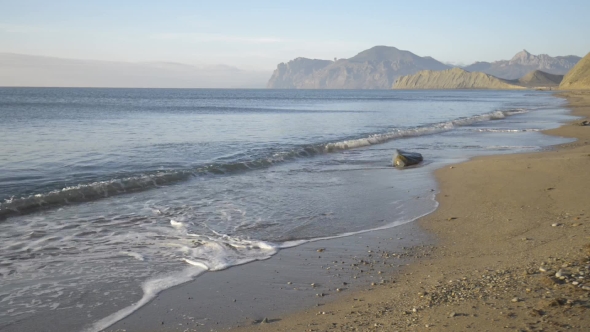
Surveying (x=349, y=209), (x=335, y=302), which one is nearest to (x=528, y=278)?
(x=335, y=302)

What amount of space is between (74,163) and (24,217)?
646cm

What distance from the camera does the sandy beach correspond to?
14.8ft

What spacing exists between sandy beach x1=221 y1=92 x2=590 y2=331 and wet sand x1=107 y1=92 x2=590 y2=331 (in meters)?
0.01

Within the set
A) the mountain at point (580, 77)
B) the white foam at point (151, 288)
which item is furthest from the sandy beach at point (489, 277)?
the mountain at point (580, 77)

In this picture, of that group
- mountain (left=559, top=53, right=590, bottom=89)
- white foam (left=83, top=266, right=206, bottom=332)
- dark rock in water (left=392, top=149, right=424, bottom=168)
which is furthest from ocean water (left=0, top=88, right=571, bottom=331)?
mountain (left=559, top=53, right=590, bottom=89)

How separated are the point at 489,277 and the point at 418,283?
0.78m

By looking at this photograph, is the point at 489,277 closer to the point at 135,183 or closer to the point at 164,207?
the point at 164,207

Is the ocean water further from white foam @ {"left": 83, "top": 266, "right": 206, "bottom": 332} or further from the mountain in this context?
the mountain

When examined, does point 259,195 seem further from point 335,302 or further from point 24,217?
point 335,302

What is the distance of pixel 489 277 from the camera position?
5.62 meters

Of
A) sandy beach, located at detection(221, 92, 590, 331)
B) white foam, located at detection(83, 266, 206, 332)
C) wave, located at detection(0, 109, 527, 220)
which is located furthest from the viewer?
wave, located at detection(0, 109, 527, 220)

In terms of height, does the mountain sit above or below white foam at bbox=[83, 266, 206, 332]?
above

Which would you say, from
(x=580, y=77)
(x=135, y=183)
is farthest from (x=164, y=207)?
(x=580, y=77)

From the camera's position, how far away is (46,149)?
19.2m
